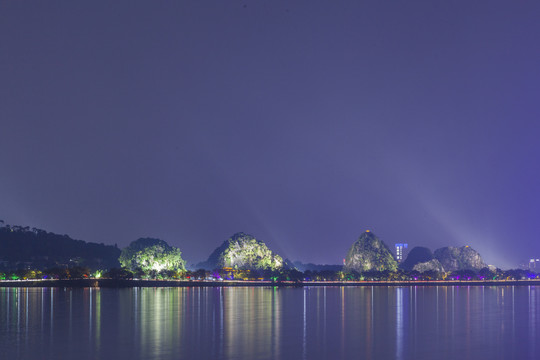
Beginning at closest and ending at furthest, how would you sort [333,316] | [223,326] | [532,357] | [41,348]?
[532,357], [41,348], [223,326], [333,316]

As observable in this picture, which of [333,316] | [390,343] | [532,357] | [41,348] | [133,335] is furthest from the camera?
[333,316]

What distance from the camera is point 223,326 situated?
202 feet

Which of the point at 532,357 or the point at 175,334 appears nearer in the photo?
the point at 532,357

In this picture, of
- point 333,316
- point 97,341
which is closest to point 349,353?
point 97,341

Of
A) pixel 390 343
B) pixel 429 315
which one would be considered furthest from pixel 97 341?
pixel 429 315

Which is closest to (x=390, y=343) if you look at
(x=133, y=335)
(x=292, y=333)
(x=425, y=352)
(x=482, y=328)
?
(x=425, y=352)

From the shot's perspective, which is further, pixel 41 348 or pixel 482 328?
pixel 482 328

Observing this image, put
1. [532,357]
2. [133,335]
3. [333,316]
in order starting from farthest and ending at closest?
1. [333,316]
2. [133,335]
3. [532,357]

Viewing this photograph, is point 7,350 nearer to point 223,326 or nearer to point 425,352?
point 223,326

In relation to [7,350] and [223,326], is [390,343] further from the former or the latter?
[7,350]

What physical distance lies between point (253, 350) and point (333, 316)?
108 feet

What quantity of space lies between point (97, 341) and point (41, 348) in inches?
197

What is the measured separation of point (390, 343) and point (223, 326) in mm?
18406

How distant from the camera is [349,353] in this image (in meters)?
44.3
